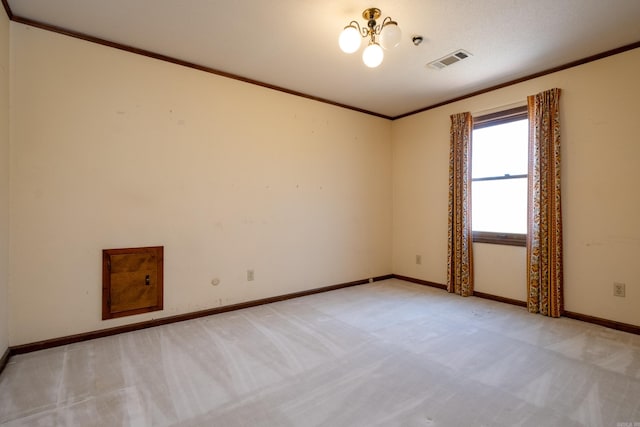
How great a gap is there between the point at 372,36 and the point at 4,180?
2997 millimetres

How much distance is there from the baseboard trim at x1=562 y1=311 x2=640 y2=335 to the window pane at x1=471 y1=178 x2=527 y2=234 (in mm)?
953

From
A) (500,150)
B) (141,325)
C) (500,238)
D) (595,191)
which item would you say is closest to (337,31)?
(500,150)

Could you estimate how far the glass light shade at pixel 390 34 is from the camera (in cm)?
218

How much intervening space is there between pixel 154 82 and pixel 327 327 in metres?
2.88

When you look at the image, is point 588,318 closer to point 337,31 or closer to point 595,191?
point 595,191

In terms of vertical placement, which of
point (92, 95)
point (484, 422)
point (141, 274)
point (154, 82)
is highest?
point (154, 82)

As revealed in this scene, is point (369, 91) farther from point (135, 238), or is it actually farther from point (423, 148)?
point (135, 238)


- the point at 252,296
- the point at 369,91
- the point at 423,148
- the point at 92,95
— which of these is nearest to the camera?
the point at 92,95

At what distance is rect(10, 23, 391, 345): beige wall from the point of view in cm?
251

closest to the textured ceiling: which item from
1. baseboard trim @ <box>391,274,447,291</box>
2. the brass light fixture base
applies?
the brass light fixture base

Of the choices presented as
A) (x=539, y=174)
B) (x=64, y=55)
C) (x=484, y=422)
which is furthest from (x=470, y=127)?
(x=64, y=55)

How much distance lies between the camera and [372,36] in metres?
2.54

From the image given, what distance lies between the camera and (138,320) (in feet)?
9.54

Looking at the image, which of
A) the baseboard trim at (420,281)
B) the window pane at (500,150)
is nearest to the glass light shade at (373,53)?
the window pane at (500,150)
